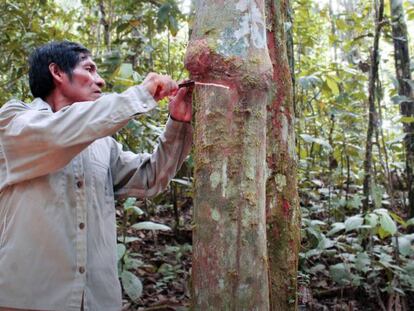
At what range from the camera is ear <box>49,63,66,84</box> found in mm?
2174

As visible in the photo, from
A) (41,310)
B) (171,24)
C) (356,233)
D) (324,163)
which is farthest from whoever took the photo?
(324,163)

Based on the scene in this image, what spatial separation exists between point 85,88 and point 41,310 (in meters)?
0.92

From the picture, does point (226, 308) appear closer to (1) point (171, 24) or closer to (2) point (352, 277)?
(2) point (352, 277)

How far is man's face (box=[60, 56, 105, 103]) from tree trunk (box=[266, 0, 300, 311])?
0.77m

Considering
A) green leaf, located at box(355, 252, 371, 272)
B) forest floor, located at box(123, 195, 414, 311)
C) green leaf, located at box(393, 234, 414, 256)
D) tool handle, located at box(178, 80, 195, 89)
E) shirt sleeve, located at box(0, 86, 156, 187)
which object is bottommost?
forest floor, located at box(123, 195, 414, 311)

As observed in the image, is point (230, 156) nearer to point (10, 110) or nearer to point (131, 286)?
point (10, 110)

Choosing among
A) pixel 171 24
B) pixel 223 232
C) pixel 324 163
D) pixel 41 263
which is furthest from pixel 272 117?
pixel 324 163

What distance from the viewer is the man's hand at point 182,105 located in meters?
1.92

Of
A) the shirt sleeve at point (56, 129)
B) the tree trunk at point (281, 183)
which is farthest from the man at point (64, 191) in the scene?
the tree trunk at point (281, 183)

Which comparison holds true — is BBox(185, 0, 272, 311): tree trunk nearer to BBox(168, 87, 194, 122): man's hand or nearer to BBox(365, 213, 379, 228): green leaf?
BBox(168, 87, 194, 122): man's hand

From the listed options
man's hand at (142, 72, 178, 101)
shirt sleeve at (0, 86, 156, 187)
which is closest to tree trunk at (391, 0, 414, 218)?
man's hand at (142, 72, 178, 101)

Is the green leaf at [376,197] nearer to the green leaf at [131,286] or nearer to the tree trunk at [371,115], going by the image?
the tree trunk at [371,115]

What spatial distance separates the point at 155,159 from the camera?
2227 mm

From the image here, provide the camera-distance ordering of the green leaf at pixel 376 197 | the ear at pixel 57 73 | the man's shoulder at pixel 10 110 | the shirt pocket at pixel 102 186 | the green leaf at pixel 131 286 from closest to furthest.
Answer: the man's shoulder at pixel 10 110, the shirt pocket at pixel 102 186, the ear at pixel 57 73, the green leaf at pixel 131 286, the green leaf at pixel 376 197
